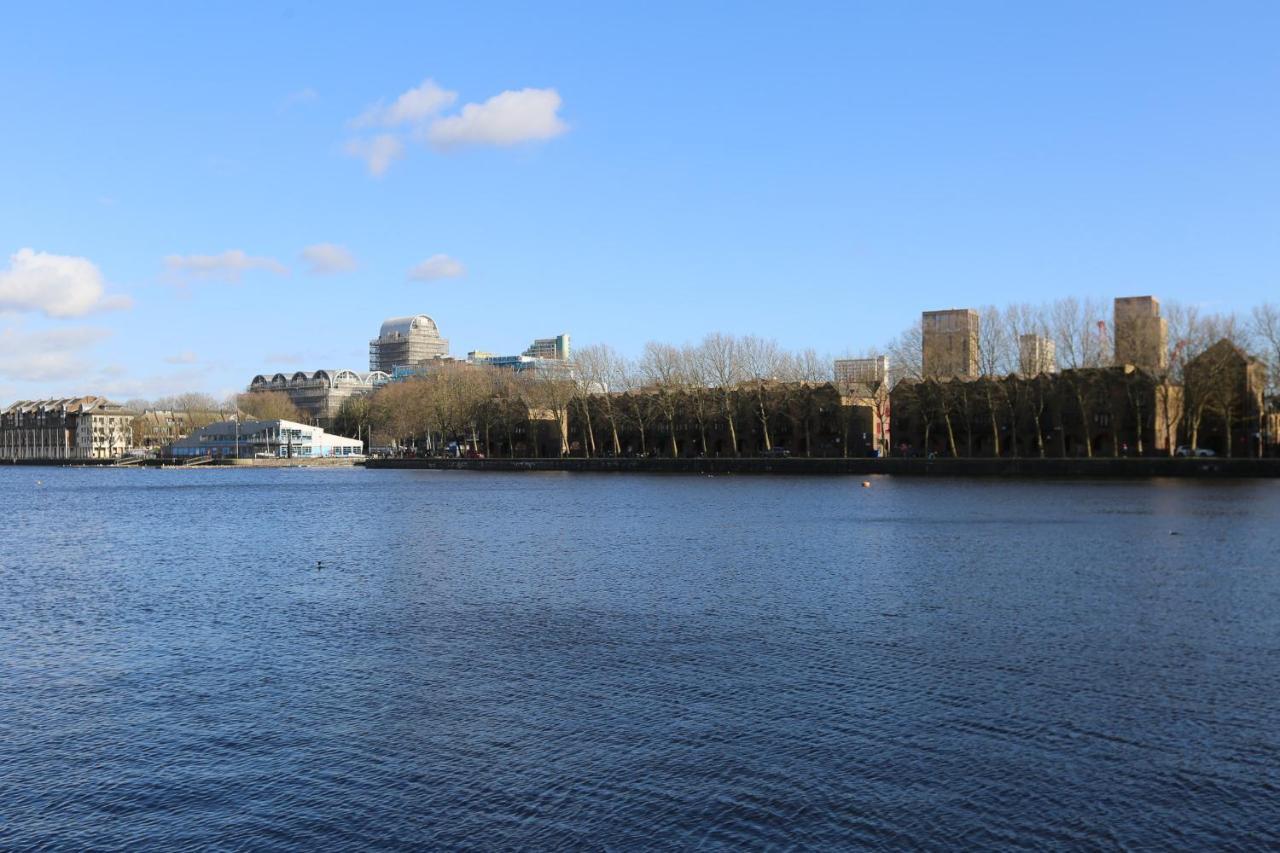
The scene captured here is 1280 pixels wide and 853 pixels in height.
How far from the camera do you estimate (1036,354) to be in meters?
109

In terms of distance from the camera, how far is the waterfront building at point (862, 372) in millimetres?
126875

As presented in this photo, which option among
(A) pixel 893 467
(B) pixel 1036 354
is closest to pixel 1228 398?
(B) pixel 1036 354

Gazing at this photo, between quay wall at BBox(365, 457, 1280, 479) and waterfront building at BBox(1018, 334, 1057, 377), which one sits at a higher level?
waterfront building at BBox(1018, 334, 1057, 377)

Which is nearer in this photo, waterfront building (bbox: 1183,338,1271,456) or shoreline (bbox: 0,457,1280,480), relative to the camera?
shoreline (bbox: 0,457,1280,480)

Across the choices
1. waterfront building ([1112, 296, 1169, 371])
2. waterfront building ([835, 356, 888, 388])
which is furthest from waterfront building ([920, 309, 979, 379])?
waterfront building ([1112, 296, 1169, 371])

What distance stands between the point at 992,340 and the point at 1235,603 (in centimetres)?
8589

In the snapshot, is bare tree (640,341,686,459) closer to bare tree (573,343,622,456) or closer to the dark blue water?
bare tree (573,343,622,456)

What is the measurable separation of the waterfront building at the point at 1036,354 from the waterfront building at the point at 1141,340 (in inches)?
267

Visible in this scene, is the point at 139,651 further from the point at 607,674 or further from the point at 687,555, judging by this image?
the point at 687,555

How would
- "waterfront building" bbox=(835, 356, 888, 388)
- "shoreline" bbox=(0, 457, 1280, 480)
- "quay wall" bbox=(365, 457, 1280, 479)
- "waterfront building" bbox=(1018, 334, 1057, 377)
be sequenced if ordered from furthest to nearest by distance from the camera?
"waterfront building" bbox=(835, 356, 888, 388) → "waterfront building" bbox=(1018, 334, 1057, 377) → "shoreline" bbox=(0, 457, 1280, 480) → "quay wall" bbox=(365, 457, 1280, 479)

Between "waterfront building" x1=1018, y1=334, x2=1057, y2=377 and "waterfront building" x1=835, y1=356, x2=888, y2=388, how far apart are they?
19.3 metres

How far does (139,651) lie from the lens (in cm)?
2344

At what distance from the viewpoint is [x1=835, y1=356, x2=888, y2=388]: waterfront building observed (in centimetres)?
12688

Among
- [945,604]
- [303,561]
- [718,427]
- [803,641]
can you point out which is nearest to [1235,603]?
[945,604]
